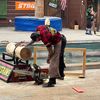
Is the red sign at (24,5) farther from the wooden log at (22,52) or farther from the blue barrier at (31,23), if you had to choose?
the wooden log at (22,52)

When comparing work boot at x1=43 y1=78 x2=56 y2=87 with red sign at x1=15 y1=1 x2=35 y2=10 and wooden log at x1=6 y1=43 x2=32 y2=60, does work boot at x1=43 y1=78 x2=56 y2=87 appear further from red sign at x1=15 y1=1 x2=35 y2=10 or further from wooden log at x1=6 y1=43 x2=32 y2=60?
red sign at x1=15 y1=1 x2=35 y2=10

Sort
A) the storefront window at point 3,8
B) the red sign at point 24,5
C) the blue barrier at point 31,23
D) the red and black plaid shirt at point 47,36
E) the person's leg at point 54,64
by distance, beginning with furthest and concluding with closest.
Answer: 1. the red sign at point 24,5
2. the storefront window at point 3,8
3. the blue barrier at point 31,23
4. the person's leg at point 54,64
5. the red and black plaid shirt at point 47,36

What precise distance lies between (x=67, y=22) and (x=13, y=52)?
18.8 m

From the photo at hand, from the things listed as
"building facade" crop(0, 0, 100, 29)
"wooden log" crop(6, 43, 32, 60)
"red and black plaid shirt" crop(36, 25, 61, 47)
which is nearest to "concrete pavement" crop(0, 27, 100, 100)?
"wooden log" crop(6, 43, 32, 60)

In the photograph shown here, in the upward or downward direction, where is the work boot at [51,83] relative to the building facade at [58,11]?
downward

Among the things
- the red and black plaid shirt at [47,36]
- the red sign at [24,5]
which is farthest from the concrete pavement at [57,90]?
the red sign at [24,5]

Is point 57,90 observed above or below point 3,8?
below

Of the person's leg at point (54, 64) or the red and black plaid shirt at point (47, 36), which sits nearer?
the red and black plaid shirt at point (47, 36)

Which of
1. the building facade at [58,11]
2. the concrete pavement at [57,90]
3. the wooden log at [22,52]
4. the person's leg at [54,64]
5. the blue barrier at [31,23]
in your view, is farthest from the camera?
the building facade at [58,11]

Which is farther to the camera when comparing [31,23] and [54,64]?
[31,23]

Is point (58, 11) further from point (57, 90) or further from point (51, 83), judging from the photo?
point (57, 90)

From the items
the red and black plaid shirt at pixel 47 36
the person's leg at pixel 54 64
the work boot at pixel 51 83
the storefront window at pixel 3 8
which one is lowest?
the work boot at pixel 51 83

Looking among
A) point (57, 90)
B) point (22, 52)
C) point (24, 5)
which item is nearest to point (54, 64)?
point (57, 90)

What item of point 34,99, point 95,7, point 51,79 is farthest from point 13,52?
point 95,7
